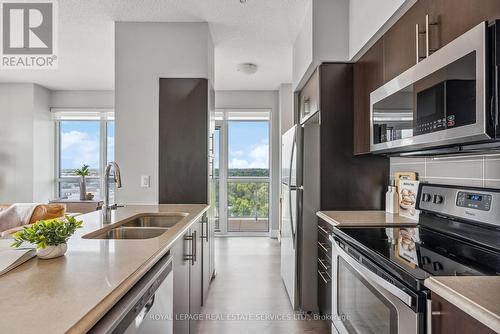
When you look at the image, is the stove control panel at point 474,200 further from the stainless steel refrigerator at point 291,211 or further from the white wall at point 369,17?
the stainless steel refrigerator at point 291,211

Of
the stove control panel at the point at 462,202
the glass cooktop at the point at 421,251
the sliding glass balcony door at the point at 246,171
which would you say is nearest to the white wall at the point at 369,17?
the stove control panel at the point at 462,202

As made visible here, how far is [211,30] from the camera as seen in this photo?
319cm

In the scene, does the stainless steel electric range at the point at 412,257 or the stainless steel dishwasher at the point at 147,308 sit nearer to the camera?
the stainless steel dishwasher at the point at 147,308

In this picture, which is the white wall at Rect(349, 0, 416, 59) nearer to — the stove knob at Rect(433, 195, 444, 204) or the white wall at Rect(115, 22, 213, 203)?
the stove knob at Rect(433, 195, 444, 204)

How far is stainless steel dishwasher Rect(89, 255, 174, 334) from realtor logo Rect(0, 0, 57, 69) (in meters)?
2.71

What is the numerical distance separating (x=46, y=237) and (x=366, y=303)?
4.23ft

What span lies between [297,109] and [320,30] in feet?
3.51

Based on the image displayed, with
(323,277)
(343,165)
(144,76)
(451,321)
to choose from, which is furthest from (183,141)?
(451,321)

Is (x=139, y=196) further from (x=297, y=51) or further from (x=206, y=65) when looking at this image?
(x=297, y=51)

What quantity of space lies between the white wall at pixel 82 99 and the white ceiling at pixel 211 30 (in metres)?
0.73

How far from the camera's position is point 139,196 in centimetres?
299

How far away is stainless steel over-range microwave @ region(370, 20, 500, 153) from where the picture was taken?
1.02 metres

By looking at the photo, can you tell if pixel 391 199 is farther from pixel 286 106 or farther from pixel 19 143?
pixel 19 143

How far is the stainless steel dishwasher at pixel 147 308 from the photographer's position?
0.83 meters
